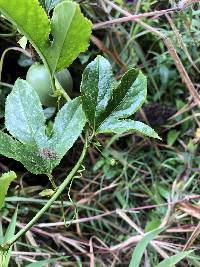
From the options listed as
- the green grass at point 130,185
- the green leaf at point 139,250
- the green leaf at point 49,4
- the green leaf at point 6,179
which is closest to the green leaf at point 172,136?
the green grass at point 130,185

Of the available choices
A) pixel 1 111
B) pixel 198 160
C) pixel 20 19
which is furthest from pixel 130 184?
pixel 20 19

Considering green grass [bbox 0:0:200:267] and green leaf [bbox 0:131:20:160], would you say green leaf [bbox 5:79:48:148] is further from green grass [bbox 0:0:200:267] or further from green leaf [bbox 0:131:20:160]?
green grass [bbox 0:0:200:267]

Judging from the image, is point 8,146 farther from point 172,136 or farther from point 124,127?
point 172,136

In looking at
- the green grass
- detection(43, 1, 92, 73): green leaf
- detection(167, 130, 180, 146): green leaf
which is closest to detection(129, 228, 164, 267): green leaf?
the green grass

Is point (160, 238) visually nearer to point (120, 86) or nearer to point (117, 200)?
point (117, 200)

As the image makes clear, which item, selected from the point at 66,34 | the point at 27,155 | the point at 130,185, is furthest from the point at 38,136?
the point at 130,185
